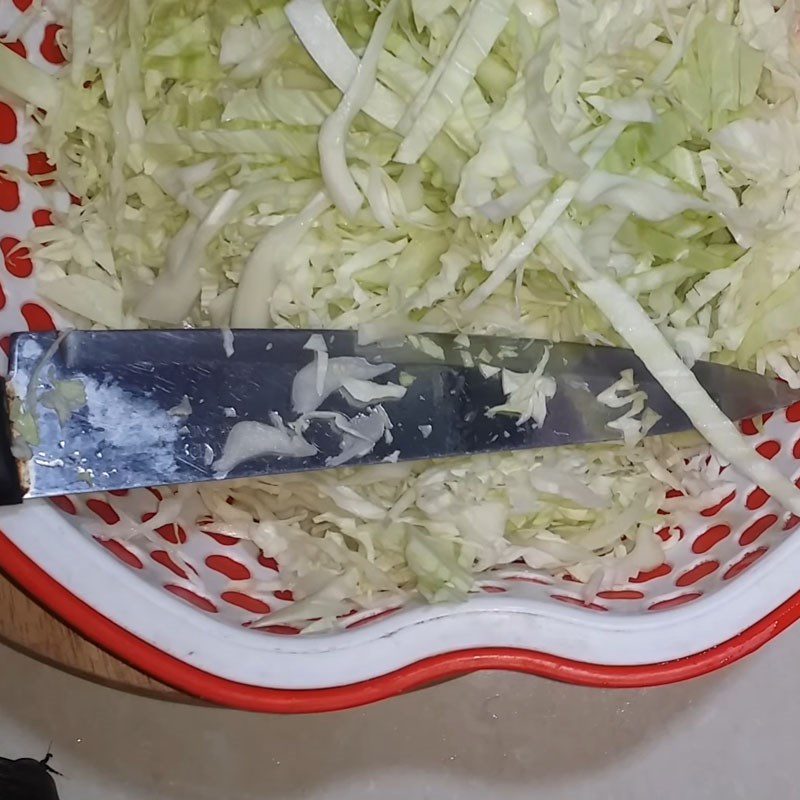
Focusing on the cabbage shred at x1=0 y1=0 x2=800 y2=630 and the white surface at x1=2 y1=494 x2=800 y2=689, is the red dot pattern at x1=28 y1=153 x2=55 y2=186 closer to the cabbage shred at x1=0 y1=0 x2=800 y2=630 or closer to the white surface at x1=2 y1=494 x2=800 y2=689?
the cabbage shred at x1=0 y1=0 x2=800 y2=630

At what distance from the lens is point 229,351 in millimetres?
597

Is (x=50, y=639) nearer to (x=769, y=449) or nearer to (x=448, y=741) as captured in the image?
(x=448, y=741)

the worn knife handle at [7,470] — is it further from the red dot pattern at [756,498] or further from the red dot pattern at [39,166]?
the red dot pattern at [756,498]

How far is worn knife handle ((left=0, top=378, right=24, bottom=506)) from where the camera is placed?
54 centimetres

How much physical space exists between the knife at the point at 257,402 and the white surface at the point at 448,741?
365 mm

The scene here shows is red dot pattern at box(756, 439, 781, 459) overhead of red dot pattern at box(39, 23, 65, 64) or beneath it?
overhead

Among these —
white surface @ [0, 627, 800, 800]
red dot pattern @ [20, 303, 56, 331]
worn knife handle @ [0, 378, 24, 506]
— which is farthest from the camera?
white surface @ [0, 627, 800, 800]

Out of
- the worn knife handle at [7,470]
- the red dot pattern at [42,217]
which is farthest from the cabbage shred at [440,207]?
the worn knife handle at [7,470]

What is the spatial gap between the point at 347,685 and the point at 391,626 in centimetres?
5

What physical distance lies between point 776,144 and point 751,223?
0.20 ft

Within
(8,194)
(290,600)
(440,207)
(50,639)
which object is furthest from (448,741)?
(8,194)

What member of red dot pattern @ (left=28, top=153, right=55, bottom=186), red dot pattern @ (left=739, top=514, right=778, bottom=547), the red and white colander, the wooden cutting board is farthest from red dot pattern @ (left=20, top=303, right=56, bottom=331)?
red dot pattern @ (left=739, top=514, right=778, bottom=547)

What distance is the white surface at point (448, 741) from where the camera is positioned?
88 centimetres

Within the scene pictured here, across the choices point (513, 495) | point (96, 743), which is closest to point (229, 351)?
point (513, 495)
